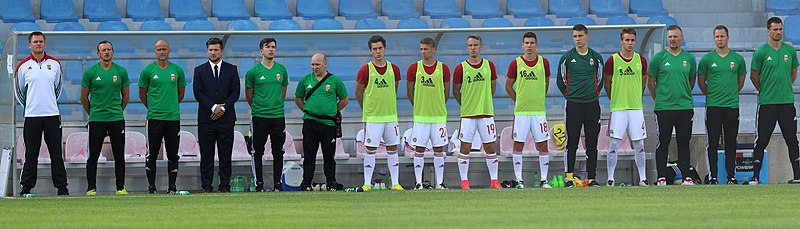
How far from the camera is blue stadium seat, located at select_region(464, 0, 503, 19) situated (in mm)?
21562

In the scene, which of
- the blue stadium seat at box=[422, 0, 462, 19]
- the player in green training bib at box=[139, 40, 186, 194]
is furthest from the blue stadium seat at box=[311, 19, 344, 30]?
the player in green training bib at box=[139, 40, 186, 194]

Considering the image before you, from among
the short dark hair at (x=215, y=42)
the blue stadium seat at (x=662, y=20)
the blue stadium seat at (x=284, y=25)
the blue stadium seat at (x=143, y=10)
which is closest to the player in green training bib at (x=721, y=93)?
the short dark hair at (x=215, y=42)

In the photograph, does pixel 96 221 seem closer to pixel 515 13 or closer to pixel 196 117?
pixel 196 117

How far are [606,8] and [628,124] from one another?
715cm

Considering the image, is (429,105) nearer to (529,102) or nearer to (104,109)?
(529,102)

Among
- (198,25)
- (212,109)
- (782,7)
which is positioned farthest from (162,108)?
(782,7)

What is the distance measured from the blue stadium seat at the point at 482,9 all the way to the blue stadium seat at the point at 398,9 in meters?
0.83

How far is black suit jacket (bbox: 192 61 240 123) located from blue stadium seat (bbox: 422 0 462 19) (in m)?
7.14

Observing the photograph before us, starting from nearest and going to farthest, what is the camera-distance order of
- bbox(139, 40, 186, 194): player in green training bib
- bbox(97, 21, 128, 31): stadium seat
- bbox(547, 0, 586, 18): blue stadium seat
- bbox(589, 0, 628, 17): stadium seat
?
bbox(139, 40, 186, 194): player in green training bib, bbox(97, 21, 128, 31): stadium seat, bbox(547, 0, 586, 18): blue stadium seat, bbox(589, 0, 628, 17): stadium seat

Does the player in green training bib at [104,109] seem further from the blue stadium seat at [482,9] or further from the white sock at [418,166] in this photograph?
the blue stadium seat at [482,9]

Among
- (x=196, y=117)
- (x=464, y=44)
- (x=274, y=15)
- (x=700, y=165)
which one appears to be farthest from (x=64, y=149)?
(x=700, y=165)

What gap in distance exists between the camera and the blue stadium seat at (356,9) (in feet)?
70.3

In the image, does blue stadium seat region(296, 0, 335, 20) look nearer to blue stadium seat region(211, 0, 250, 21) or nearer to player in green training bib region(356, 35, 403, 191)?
blue stadium seat region(211, 0, 250, 21)

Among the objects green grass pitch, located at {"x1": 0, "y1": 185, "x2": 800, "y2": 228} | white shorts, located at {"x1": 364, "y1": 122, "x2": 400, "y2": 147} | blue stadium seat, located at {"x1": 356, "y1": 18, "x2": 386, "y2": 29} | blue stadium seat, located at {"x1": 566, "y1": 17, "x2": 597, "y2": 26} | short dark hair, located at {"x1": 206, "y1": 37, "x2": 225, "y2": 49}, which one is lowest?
green grass pitch, located at {"x1": 0, "y1": 185, "x2": 800, "y2": 228}
